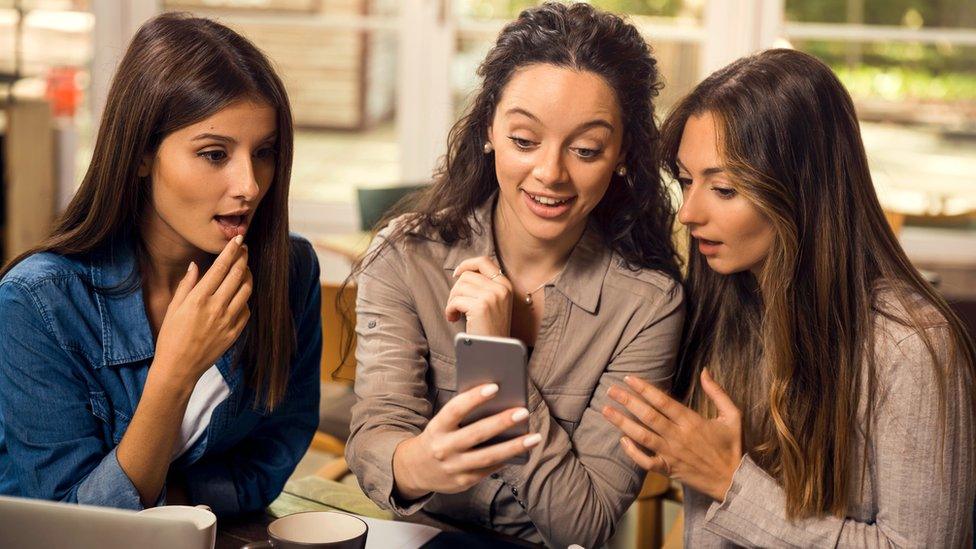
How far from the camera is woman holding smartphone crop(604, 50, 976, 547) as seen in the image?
4.46ft

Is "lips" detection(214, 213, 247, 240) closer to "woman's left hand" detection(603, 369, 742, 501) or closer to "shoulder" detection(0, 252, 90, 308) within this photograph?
"shoulder" detection(0, 252, 90, 308)

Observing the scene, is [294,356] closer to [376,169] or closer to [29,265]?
[29,265]

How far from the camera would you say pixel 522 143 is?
5.02 feet

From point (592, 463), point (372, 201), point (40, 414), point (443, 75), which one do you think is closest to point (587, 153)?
point (592, 463)

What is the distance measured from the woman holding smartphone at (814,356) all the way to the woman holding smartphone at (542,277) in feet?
0.45

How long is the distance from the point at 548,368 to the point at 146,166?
26.0 inches

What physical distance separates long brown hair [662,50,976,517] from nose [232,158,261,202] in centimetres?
62

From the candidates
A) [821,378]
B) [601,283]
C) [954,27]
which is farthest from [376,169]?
[821,378]

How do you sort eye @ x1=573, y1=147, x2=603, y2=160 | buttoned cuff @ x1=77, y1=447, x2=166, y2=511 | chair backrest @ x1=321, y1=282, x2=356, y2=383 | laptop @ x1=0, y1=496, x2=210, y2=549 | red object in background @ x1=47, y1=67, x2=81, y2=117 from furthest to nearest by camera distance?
red object in background @ x1=47, y1=67, x2=81, y2=117 < chair backrest @ x1=321, y1=282, x2=356, y2=383 < eye @ x1=573, y1=147, x2=603, y2=160 < buttoned cuff @ x1=77, y1=447, x2=166, y2=511 < laptop @ x1=0, y1=496, x2=210, y2=549

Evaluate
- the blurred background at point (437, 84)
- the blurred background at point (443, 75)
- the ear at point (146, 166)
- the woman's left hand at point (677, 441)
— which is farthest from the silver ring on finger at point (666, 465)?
the blurred background at point (443, 75)

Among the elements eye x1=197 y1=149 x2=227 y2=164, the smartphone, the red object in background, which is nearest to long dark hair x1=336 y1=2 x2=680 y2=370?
eye x1=197 y1=149 x2=227 y2=164

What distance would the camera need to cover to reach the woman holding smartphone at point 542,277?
→ 4.90 feet

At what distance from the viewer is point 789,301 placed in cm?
144

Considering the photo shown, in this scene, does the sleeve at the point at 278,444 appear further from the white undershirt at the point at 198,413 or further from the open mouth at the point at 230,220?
the open mouth at the point at 230,220
